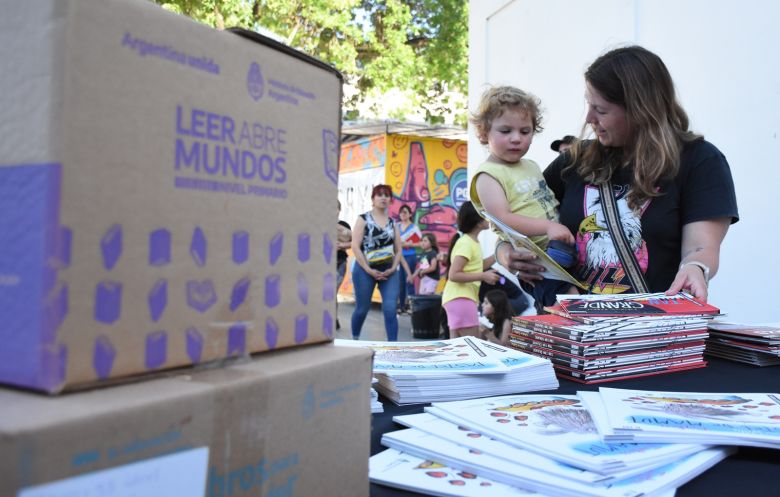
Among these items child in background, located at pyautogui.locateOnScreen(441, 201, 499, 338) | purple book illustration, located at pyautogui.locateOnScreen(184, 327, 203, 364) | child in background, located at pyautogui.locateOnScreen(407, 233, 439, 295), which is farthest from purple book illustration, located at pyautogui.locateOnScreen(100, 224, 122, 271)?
child in background, located at pyautogui.locateOnScreen(407, 233, 439, 295)

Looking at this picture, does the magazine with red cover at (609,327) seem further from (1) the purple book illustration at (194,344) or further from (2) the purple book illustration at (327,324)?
(1) the purple book illustration at (194,344)

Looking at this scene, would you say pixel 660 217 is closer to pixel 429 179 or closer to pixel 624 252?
pixel 624 252

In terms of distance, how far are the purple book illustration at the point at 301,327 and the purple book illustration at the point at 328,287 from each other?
0.04m

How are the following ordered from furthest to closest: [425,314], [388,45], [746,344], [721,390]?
1. [388,45]
2. [425,314]
3. [746,344]
4. [721,390]

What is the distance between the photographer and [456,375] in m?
1.26

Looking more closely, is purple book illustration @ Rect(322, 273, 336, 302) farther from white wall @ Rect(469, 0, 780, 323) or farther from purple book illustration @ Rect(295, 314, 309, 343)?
white wall @ Rect(469, 0, 780, 323)

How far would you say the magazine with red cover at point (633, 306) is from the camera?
5.10 ft

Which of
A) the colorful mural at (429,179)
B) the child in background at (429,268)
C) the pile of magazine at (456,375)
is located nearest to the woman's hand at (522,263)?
the pile of magazine at (456,375)

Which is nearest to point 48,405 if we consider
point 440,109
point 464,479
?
point 464,479

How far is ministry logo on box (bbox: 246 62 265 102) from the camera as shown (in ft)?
2.24

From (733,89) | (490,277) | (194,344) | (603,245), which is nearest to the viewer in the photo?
(194,344)

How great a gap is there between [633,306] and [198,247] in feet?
4.27

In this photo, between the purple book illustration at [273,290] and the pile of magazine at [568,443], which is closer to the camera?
the purple book illustration at [273,290]

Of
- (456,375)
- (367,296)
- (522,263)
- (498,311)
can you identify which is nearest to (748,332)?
(522,263)
